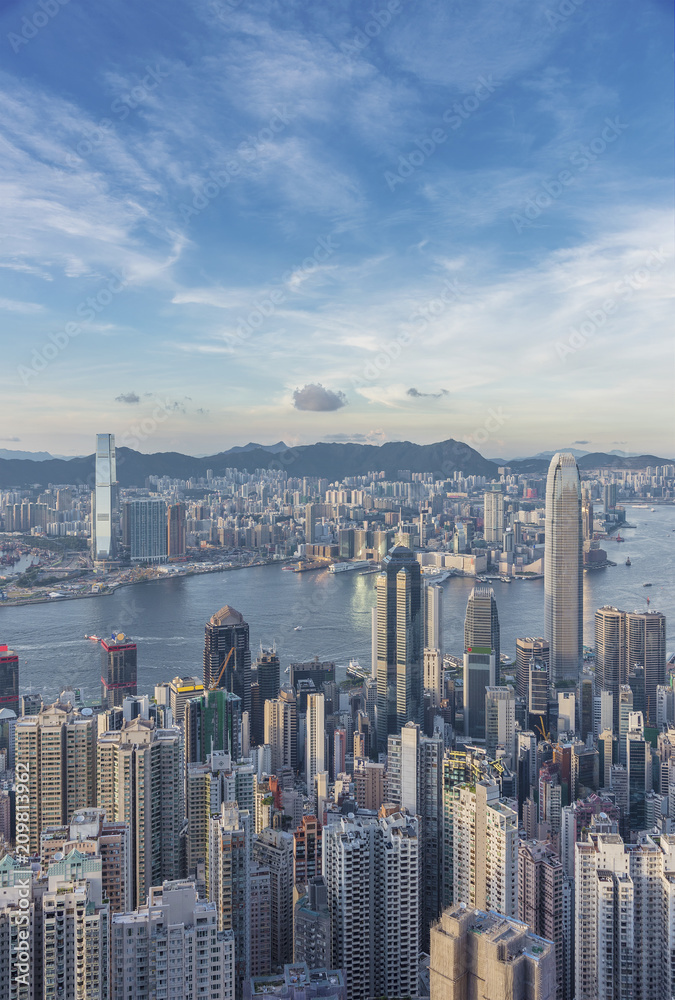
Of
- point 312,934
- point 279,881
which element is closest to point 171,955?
point 312,934

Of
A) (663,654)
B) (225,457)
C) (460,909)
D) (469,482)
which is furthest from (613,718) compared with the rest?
(225,457)

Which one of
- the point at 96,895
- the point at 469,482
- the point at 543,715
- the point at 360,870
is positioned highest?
the point at 469,482

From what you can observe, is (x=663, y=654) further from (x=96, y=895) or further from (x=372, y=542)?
(x=96, y=895)

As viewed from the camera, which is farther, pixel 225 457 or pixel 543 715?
pixel 225 457

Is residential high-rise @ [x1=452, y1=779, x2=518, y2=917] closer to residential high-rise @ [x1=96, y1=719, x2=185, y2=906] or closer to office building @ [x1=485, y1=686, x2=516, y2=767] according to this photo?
residential high-rise @ [x1=96, y1=719, x2=185, y2=906]

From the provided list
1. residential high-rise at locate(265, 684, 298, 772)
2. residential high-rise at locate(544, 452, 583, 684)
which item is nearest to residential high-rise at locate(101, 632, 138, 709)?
residential high-rise at locate(265, 684, 298, 772)

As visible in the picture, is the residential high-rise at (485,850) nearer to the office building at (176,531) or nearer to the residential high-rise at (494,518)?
the residential high-rise at (494,518)

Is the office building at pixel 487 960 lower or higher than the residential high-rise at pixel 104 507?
lower

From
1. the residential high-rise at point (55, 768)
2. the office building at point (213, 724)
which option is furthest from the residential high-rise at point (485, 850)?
the office building at point (213, 724)
